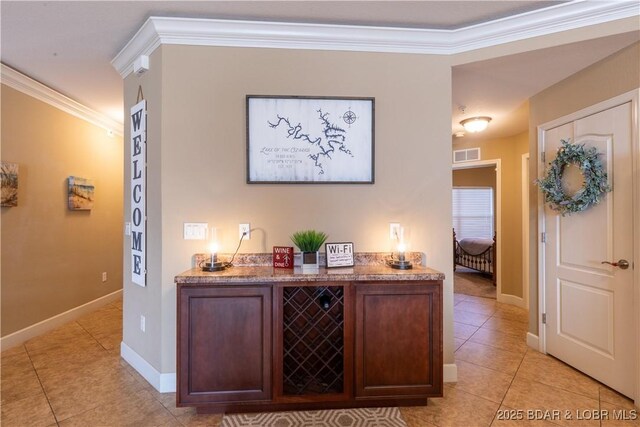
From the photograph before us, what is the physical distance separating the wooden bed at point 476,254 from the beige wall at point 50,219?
6559 mm

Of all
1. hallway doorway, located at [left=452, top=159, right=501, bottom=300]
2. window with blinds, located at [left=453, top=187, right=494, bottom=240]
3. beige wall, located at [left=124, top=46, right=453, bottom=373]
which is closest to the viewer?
beige wall, located at [left=124, top=46, right=453, bottom=373]

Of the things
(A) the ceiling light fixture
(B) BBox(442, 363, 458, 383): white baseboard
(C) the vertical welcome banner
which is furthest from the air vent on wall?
(C) the vertical welcome banner

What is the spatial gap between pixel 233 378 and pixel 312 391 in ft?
1.74

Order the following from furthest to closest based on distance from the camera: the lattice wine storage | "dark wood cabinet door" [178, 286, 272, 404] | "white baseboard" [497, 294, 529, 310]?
"white baseboard" [497, 294, 529, 310]
the lattice wine storage
"dark wood cabinet door" [178, 286, 272, 404]

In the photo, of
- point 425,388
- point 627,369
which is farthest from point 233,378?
point 627,369

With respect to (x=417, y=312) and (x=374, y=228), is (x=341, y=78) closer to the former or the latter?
(x=374, y=228)

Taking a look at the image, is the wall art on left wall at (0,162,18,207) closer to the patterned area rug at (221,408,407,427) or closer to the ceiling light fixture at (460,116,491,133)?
the patterned area rug at (221,408,407,427)

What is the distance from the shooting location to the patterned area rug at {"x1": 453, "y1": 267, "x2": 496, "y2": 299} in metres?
5.00

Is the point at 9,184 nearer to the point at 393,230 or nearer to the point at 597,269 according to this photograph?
the point at 393,230

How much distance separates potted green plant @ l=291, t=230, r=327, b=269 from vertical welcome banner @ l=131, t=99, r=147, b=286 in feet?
4.26

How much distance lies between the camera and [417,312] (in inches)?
75.4

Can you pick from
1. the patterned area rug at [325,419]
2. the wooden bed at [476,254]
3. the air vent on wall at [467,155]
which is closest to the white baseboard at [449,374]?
the patterned area rug at [325,419]

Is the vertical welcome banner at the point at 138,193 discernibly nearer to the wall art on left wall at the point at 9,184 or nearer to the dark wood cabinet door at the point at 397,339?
the wall art on left wall at the point at 9,184

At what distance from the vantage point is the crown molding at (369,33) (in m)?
2.08
